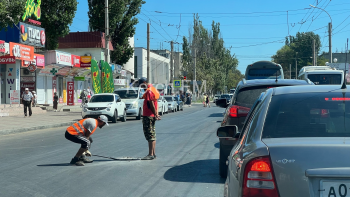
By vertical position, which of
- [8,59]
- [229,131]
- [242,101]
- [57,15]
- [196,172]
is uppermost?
[57,15]

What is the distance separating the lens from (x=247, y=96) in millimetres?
7246

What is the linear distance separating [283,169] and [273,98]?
95cm

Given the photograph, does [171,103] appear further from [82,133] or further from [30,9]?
[82,133]

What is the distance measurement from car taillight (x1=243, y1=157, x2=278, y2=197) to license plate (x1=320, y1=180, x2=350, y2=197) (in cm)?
28

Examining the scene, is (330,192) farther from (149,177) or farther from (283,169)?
(149,177)

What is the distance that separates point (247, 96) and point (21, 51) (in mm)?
25263

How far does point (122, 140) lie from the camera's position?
1344 centimetres

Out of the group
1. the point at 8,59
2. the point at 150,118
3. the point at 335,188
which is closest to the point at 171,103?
the point at 8,59

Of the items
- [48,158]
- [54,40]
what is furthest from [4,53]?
[48,158]

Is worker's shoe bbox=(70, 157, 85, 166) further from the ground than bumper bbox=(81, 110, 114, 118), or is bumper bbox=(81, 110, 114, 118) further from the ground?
bumper bbox=(81, 110, 114, 118)

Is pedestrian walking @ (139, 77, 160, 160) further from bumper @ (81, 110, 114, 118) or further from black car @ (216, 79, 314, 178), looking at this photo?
bumper @ (81, 110, 114, 118)

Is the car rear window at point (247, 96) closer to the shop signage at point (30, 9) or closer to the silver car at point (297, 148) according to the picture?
the silver car at point (297, 148)

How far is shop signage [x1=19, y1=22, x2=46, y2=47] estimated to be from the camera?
102 feet

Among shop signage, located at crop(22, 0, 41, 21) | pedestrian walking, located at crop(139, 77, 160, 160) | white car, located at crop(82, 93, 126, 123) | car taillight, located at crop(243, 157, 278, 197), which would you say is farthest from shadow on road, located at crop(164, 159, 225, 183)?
shop signage, located at crop(22, 0, 41, 21)
